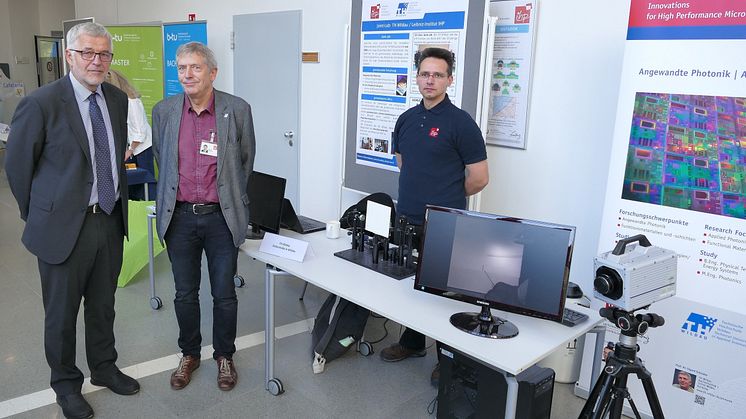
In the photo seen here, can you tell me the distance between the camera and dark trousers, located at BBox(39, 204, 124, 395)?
224 centimetres

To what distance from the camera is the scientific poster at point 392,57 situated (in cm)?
320

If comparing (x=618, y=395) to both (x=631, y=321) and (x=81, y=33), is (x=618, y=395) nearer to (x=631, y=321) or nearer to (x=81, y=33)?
(x=631, y=321)

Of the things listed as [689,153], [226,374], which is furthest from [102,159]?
[689,153]

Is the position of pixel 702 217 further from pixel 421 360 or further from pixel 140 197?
pixel 140 197

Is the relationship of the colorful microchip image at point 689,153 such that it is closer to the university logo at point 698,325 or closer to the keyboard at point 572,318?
the university logo at point 698,325

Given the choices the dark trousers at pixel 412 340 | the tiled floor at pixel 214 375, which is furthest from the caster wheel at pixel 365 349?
the dark trousers at pixel 412 340

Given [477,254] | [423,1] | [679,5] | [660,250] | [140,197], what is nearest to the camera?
[660,250]

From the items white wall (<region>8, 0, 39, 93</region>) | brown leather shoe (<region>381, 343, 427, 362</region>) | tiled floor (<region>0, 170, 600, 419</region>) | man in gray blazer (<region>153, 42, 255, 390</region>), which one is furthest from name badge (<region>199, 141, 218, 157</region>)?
white wall (<region>8, 0, 39, 93</region>)

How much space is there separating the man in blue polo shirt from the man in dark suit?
1.27m

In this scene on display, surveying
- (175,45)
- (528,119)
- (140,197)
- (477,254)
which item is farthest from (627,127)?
(175,45)

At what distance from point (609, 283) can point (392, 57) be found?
2.33 metres

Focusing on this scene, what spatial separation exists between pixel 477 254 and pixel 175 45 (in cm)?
515

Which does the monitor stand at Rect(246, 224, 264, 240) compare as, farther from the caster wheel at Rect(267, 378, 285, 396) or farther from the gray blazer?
the caster wheel at Rect(267, 378, 285, 396)

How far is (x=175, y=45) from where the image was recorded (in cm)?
602
